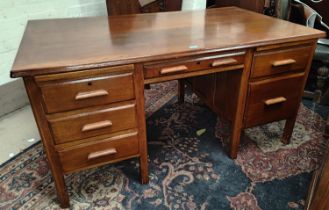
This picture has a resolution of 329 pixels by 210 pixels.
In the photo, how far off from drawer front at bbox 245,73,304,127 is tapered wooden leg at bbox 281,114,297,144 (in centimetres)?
11

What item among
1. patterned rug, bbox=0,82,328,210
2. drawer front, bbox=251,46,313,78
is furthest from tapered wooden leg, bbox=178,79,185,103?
drawer front, bbox=251,46,313,78

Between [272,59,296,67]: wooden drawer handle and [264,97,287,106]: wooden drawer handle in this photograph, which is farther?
[264,97,287,106]: wooden drawer handle

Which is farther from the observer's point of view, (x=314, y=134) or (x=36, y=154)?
(x=314, y=134)

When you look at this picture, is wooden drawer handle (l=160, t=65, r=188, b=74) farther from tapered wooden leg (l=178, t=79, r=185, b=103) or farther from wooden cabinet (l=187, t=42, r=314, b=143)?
tapered wooden leg (l=178, t=79, r=185, b=103)

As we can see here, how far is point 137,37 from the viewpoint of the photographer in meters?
1.29

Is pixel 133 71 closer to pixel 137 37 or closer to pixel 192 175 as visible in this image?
pixel 137 37

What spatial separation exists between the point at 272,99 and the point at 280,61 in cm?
23

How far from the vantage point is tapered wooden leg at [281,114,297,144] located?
1698mm

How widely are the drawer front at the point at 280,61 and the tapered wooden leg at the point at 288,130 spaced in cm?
39

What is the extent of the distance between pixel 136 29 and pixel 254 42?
0.61m

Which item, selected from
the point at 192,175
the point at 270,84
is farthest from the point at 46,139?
the point at 270,84

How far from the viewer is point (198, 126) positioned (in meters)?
1.98

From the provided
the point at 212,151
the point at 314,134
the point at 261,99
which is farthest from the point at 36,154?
the point at 314,134

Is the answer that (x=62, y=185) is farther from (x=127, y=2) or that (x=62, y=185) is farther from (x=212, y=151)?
(x=127, y=2)
